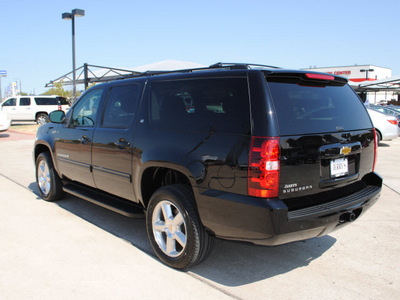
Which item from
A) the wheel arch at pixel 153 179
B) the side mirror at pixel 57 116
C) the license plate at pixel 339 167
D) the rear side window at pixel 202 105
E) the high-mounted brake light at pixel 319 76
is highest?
the high-mounted brake light at pixel 319 76

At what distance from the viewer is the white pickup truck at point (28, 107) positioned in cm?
2308

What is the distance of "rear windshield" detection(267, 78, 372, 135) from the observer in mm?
2834

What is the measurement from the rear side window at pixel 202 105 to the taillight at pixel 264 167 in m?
0.18

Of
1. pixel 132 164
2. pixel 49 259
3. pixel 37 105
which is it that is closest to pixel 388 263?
pixel 132 164

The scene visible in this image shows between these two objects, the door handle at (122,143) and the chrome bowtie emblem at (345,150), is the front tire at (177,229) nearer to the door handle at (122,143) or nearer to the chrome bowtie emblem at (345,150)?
the door handle at (122,143)

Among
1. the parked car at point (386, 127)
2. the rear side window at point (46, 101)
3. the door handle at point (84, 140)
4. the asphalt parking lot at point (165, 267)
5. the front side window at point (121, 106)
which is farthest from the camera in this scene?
the rear side window at point (46, 101)

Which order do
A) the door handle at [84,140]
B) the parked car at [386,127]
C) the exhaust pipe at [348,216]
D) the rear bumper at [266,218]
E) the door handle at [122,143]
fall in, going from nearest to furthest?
the rear bumper at [266,218], the exhaust pipe at [348,216], the door handle at [122,143], the door handle at [84,140], the parked car at [386,127]

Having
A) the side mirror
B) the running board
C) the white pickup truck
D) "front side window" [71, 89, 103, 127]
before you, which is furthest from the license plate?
the white pickup truck

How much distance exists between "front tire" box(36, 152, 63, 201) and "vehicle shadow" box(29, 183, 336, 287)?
958mm

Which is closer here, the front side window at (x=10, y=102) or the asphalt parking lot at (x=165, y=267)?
the asphalt parking lot at (x=165, y=267)

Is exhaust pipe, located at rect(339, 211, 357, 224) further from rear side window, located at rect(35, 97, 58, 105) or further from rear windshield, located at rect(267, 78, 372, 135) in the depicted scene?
rear side window, located at rect(35, 97, 58, 105)

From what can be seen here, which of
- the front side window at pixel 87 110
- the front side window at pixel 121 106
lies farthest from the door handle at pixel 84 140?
the front side window at pixel 121 106

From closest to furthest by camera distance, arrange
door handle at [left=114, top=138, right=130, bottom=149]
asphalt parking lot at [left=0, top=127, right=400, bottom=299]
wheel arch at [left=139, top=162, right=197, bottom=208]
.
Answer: asphalt parking lot at [left=0, top=127, right=400, bottom=299], wheel arch at [left=139, top=162, right=197, bottom=208], door handle at [left=114, top=138, right=130, bottom=149]

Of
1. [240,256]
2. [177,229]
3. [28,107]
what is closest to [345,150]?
[240,256]
